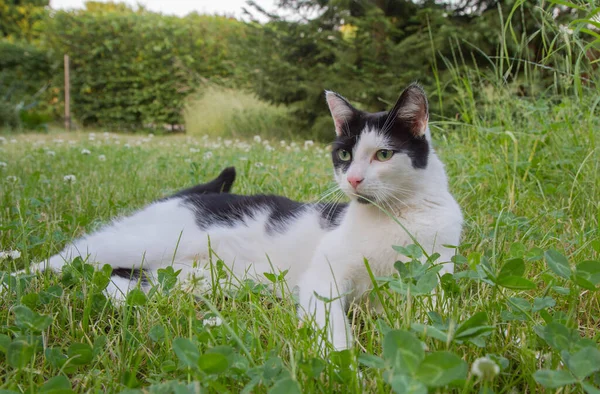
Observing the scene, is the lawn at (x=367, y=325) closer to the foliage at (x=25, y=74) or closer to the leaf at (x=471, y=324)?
the leaf at (x=471, y=324)

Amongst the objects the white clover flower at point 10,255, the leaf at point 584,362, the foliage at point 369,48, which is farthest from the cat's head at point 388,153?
the foliage at point 369,48

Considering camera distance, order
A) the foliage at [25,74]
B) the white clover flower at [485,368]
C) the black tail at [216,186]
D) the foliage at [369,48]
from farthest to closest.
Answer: the foliage at [25,74], the foliage at [369,48], the black tail at [216,186], the white clover flower at [485,368]

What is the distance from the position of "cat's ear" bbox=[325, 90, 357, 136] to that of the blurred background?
2.89ft

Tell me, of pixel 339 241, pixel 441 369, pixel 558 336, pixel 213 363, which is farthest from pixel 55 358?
pixel 558 336

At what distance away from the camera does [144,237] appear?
1945 millimetres

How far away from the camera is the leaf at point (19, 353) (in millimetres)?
839

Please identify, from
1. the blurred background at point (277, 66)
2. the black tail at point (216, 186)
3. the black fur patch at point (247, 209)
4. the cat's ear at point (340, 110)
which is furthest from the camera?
the blurred background at point (277, 66)

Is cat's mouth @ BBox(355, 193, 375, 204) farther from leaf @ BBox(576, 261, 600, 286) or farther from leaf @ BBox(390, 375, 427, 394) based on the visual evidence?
leaf @ BBox(390, 375, 427, 394)

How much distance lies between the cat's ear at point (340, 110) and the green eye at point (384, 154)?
0.25m

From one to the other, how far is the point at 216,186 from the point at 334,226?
37.4 inches

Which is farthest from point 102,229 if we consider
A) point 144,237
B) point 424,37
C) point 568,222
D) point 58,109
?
point 58,109

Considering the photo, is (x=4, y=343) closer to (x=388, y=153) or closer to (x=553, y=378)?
(x=553, y=378)

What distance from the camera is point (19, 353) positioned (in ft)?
2.79

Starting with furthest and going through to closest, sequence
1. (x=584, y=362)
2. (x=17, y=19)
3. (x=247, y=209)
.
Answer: (x=17, y=19) → (x=247, y=209) → (x=584, y=362)
